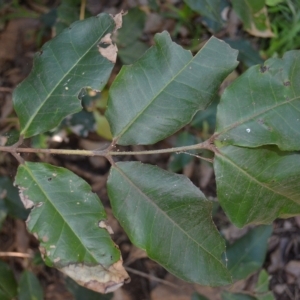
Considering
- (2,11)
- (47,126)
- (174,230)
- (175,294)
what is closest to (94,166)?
(175,294)


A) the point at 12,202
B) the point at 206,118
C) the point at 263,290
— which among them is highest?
the point at 206,118

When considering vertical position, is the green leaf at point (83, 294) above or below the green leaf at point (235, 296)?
above

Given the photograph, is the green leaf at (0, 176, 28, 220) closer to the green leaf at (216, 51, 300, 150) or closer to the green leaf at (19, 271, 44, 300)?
the green leaf at (19, 271, 44, 300)

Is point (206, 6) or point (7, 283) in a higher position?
point (206, 6)

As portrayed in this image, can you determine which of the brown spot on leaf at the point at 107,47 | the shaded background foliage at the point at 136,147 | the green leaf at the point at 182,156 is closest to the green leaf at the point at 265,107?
the brown spot on leaf at the point at 107,47

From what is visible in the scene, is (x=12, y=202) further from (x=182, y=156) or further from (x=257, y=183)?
(x=257, y=183)

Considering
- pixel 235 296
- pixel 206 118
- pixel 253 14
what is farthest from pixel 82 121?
pixel 235 296

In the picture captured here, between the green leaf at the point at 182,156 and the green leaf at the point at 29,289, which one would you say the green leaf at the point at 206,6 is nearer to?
the green leaf at the point at 182,156

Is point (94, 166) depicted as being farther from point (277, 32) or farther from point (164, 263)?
point (164, 263)
